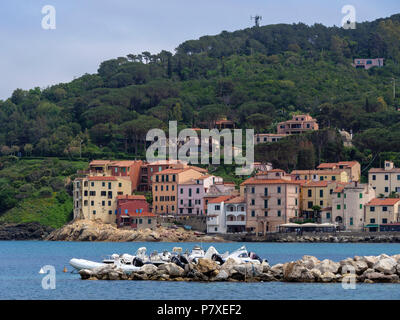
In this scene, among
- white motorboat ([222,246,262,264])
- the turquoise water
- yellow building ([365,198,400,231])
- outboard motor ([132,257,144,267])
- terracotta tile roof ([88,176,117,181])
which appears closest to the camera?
the turquoise water

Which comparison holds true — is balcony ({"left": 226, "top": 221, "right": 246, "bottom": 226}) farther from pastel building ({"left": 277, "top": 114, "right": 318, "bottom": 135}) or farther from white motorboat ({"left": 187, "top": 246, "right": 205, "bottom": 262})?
white motorboat ({"left": 187, "top": 246, "right": 205, "bottom": 262})

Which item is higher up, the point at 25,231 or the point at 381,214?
the point at 381,214

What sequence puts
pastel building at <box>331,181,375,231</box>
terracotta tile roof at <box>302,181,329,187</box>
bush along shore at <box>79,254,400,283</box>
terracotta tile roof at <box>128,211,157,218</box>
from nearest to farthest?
bush along shore at <box>79,254,400,283</box> → pastel building at <box>331,181,375,231</box> → terracotta tile roof at <box>302,181,329,187</box> → terracotta tile roof at <box>128,211,157,218</box>

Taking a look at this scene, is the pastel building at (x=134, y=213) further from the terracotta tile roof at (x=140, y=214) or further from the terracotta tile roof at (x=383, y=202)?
the terracotta tile roof at (x=383, y=202)

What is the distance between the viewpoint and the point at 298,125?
112m

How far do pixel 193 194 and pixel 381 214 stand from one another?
21.0 meters

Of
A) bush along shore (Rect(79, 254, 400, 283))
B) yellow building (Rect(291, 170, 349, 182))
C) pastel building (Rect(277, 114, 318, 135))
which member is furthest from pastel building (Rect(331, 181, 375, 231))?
bush along shore (Rect(79, 254, 400, 283))

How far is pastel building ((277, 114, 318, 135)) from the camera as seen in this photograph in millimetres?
111188

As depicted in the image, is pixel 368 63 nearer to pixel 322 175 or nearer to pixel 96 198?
pixel 322 175

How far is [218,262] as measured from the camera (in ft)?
147

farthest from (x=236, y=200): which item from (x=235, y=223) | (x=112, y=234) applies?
(x=112, y=234)

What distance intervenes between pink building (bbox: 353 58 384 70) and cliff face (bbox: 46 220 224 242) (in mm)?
84459

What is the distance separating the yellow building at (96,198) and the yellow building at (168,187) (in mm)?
4262
